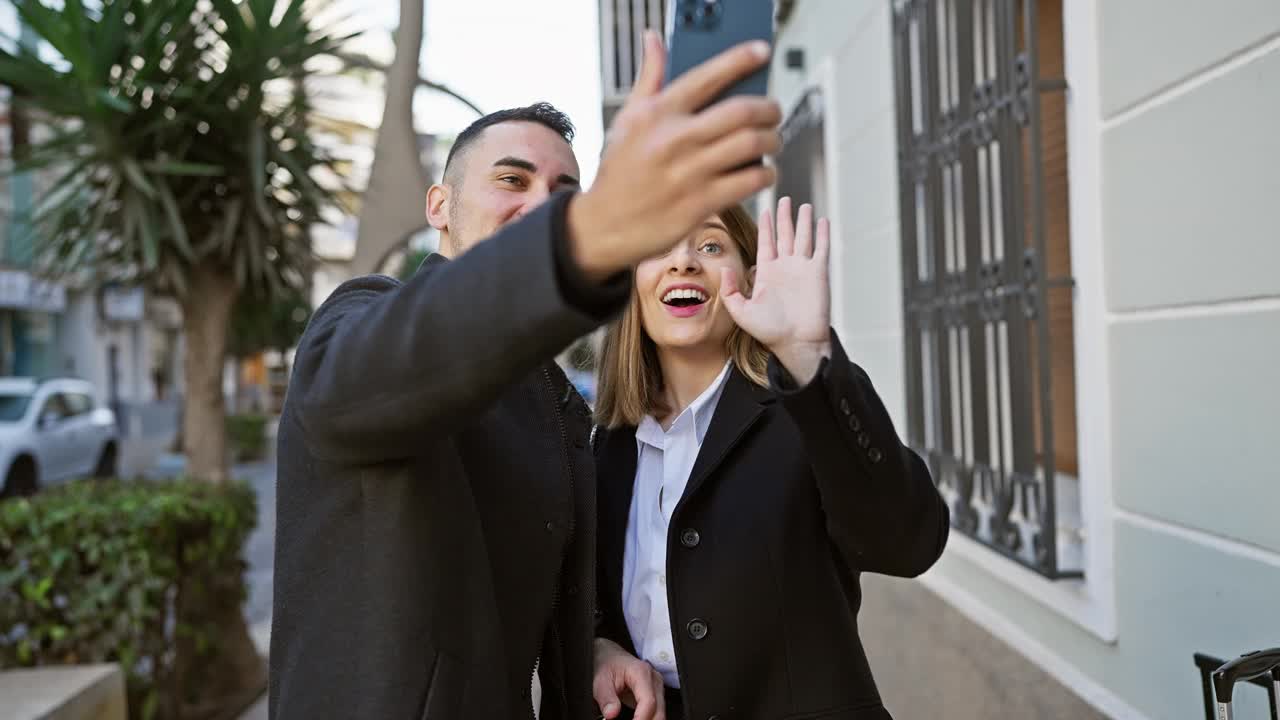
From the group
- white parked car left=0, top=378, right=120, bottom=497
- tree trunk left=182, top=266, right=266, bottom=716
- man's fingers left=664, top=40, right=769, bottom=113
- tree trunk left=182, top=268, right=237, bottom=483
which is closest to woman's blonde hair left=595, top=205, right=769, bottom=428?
man's fingers left=664, top=40, right=769, bottom=113

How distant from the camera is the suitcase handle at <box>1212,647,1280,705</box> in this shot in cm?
154

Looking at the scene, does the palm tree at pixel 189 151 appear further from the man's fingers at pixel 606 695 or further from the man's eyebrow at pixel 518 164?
the man's fingers at pixel 606 695

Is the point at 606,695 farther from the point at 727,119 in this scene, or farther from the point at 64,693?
the point at 64,693

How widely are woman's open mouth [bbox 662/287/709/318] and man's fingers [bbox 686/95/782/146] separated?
47.7 inches

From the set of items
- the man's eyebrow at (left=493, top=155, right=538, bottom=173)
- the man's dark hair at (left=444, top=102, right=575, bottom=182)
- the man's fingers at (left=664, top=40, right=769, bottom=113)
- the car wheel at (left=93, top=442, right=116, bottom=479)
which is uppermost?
the man's dark hair at (left=444, top=102, right=575, bottom=182)

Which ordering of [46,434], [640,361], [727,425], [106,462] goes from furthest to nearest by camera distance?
1. [106,462]
2. [46,434]
3. [640,361]
4. [727,425]

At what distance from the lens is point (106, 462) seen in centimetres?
1670

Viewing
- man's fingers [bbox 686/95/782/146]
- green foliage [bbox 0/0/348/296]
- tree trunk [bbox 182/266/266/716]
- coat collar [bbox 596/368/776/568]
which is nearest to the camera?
man's fingers [bbox 686/95/782/146]

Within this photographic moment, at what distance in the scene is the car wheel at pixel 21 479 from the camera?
42.8ft

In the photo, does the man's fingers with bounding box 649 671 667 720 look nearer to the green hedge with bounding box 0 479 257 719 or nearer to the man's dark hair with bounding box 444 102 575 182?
the man's dark hair with bounding box 444 102 575 182

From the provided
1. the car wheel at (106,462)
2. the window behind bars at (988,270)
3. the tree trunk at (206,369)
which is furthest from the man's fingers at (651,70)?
the car wheel at (106,462)

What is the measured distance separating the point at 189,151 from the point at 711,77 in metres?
5.48

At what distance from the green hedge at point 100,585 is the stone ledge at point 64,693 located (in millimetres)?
524

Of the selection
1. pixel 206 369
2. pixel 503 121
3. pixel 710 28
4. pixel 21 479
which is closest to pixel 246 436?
pixel 21 479
